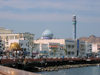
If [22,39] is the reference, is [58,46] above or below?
below

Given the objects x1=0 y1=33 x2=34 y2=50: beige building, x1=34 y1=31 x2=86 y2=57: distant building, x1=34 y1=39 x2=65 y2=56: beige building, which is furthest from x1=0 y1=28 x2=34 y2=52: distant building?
x1=34 y1=31 x2=86 y2=57: distant building

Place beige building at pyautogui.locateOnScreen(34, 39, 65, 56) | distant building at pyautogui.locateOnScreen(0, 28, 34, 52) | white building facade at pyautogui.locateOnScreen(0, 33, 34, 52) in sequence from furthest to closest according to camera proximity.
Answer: beige building at pyautogui.locateOnScreen(34, 39, 65, 56), distant building at pyautogui.locateOnScreen(0, 28, 34, 52), white building facade at pyautogui.locateOnScreen(0, 33, 34, 52)

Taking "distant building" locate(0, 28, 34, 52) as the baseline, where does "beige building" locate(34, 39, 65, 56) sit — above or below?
below

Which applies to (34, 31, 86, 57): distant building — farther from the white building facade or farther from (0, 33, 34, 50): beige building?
the white building facade

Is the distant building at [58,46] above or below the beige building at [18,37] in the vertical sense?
below

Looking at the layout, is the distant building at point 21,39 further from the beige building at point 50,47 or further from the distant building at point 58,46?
the distant building at point 58,46

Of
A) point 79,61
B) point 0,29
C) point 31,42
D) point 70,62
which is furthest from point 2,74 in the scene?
point 0,29

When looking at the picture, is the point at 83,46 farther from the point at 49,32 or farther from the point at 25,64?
the point at 25,64

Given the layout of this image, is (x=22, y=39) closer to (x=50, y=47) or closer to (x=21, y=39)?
(x=21, y=39)

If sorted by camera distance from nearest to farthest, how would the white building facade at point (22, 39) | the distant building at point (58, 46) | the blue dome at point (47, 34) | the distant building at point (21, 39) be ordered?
the white building facade at point (22, 39) → the distant building at point (21, 39) → the distant building at point (58, 46) → the blue dome at point (47, 34)

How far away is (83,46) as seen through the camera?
116m

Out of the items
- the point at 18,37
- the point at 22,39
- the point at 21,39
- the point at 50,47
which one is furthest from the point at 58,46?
the point at 21,39

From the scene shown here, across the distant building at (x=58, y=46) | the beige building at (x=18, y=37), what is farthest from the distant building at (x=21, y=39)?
the distant building at (x=58, y=46)

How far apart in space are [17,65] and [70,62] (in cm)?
2937
